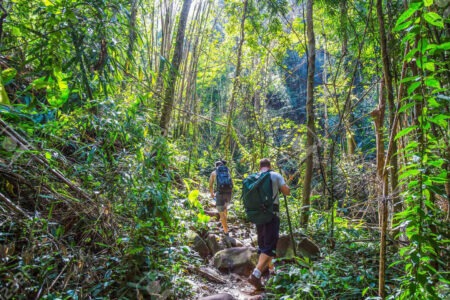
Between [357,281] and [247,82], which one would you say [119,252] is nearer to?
[357,281]

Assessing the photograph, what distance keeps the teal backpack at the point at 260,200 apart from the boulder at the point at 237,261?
2.31ft

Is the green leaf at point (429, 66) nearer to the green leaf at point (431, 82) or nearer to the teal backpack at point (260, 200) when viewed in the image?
the green leaf at point (431, 82)

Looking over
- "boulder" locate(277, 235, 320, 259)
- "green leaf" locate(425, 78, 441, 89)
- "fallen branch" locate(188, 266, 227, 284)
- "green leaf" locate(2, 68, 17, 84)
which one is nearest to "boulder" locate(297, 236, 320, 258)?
"boulder" locate(277, 235, 320, 259)

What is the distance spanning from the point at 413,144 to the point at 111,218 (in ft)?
6.64

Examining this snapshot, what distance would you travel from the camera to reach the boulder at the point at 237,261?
146 inches

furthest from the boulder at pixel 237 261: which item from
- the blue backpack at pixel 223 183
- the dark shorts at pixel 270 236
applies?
the blue backpack at pixel 223 183

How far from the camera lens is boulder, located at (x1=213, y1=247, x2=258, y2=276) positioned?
371 centimetres

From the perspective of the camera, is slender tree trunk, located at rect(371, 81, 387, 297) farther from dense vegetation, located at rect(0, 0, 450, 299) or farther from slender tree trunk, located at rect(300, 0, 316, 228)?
slender tree trunk, located at rect(300, 0, 316, 228)

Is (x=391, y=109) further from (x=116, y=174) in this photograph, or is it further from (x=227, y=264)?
(x=227, y=264)

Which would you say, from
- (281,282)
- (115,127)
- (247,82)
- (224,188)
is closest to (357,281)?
(281,282)

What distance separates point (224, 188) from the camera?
4.98m

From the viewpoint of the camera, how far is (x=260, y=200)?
3.34 metres

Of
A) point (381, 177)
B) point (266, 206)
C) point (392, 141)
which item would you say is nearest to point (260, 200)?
point (266, 206)

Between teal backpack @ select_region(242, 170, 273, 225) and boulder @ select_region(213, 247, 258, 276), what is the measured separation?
70cm
